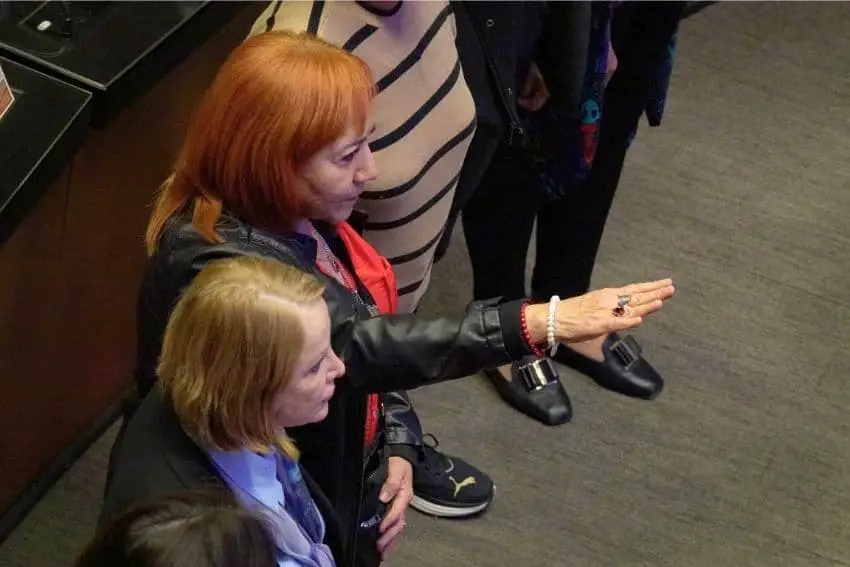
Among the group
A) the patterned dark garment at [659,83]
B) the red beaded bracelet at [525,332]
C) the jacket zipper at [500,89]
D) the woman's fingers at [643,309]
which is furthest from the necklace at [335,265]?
the patterned dark garment at [659,83]

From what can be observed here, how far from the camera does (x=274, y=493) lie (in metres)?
1.05

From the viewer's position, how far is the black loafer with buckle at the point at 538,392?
2148 mm

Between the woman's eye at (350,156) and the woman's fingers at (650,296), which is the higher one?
A: the woman's eye at (350,156)

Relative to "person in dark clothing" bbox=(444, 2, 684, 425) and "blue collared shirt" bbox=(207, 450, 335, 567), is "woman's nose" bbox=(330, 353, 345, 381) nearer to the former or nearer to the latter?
"blue collared shirt" bbox=(207, 450, 335, 567)

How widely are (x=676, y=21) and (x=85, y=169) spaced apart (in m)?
1.03

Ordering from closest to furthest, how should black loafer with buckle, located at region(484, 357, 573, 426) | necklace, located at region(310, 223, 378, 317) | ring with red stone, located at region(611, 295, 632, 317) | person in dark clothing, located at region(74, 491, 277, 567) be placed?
person in dark clothing, located at region(74, 491, 277, 567) < ring with red stone, located at region(611, 295, 632, 317) < necklace, located at region(310, 223, 378, 317) < black loafer with buckle, located at region(484, 357, 573, 426)

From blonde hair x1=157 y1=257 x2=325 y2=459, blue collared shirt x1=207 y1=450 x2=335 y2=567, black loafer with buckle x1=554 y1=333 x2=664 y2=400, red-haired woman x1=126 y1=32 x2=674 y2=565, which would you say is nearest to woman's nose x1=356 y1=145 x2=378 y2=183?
red-haired woman x1=126 y1=32 x2=674 y2=565

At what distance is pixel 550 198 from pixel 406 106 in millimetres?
675

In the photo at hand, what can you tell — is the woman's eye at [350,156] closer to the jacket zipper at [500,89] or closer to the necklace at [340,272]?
the necklace at [340,272]

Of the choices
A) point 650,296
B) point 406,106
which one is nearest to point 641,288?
point 650,296

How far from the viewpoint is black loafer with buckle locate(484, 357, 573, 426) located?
2148mm

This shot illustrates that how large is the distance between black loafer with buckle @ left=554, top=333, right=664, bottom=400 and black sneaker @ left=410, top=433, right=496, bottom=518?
0.39 meters

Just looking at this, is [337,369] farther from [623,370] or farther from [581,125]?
[623,370]

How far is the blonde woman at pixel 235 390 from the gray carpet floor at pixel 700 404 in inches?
37.6
